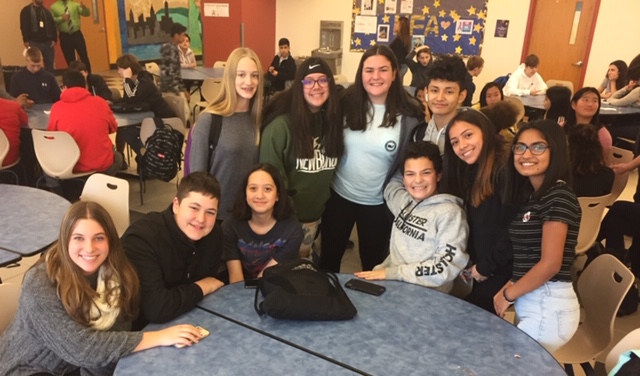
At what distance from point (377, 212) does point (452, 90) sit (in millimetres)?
710

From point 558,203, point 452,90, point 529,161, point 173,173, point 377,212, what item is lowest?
point 173,173

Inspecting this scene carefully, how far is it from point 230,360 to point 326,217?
1263 mm

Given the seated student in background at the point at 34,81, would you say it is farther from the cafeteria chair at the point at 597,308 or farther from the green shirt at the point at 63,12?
the cafeteria chair at the point at 597,308

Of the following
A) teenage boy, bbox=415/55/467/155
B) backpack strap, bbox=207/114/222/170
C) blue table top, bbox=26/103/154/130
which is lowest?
blue table top, bbox=26/103/154/130

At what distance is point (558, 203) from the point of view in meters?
1.77

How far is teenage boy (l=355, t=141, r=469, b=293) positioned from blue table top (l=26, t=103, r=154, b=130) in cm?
300

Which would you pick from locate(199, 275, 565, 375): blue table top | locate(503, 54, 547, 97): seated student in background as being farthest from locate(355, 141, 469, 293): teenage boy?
locate(503, 54, 547, 97): seated student in background

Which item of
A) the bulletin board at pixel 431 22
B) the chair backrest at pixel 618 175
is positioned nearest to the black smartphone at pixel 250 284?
the chair backrest at pixel 618 175

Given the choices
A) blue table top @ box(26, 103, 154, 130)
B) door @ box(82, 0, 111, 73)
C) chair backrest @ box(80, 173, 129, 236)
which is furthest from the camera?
door @ box(82, 0, 111, 73)

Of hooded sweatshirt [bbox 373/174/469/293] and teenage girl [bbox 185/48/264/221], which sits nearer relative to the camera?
hooded sweatshirt [bbox 373/174/469/293]

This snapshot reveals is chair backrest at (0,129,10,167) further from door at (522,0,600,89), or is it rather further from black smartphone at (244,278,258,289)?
door at (522,0,600,89)

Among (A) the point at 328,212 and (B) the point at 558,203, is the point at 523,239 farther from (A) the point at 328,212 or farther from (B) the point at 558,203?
(A) the point at 328,212

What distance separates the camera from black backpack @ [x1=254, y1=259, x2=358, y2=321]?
5.37 ft

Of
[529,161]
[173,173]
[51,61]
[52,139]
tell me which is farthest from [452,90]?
[51,61]
